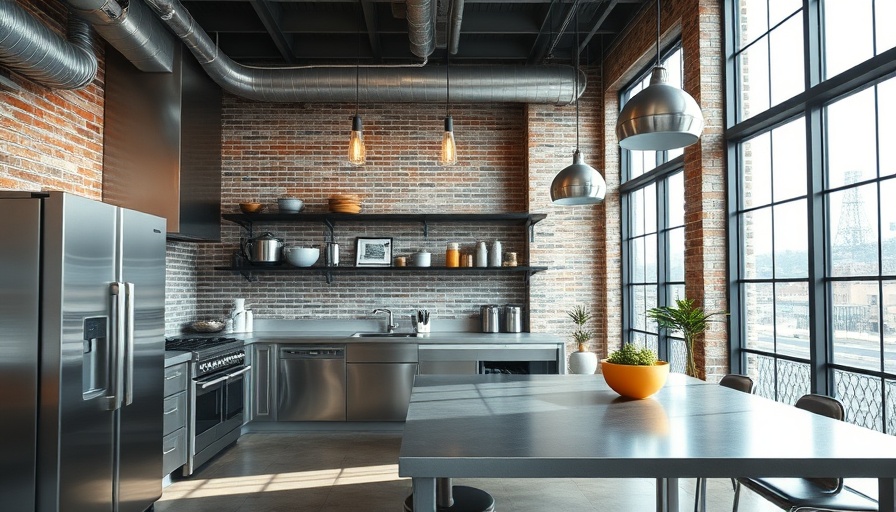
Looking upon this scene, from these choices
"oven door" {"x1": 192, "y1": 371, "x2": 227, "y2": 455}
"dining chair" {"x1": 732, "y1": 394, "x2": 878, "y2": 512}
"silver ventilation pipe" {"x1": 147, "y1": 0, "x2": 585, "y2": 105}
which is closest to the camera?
"dining chair" {"x1": 732, "y1": 394, "x2": 878, "y2": 512}

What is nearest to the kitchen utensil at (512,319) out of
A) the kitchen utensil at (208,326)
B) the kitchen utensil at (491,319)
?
the kitchen utensil at (491,319)

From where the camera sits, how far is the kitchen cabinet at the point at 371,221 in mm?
6020

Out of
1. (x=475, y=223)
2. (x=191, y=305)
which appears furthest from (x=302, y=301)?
(x=475, y=223)

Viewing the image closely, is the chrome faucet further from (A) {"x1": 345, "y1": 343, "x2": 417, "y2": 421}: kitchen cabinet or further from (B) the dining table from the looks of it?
(B) the dining table

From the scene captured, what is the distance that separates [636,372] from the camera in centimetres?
251

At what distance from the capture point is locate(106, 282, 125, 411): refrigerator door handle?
3.08m

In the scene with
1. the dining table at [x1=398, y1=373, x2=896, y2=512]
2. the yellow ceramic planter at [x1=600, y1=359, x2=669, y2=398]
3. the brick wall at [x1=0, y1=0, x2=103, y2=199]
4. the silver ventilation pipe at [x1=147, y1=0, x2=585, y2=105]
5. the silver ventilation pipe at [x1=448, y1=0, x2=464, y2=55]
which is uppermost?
the silver ventilation pipe at [x1=448, y1=0, x2=464, y2=55]

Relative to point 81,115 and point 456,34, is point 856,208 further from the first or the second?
point 81,115

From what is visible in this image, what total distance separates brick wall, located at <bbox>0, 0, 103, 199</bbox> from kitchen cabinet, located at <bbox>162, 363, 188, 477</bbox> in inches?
58.4

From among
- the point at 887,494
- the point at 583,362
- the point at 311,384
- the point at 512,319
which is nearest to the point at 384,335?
the point at 311,384

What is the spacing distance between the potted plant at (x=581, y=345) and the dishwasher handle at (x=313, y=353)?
214 centimetres

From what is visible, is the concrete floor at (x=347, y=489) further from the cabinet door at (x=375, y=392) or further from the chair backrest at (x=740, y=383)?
the chair backrest at (x=740, y=383)

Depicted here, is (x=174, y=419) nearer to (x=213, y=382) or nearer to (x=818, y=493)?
(x=213, y=382)

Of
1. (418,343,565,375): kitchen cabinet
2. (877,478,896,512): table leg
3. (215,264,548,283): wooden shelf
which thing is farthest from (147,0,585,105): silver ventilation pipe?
(877,478,896,512): table leg
